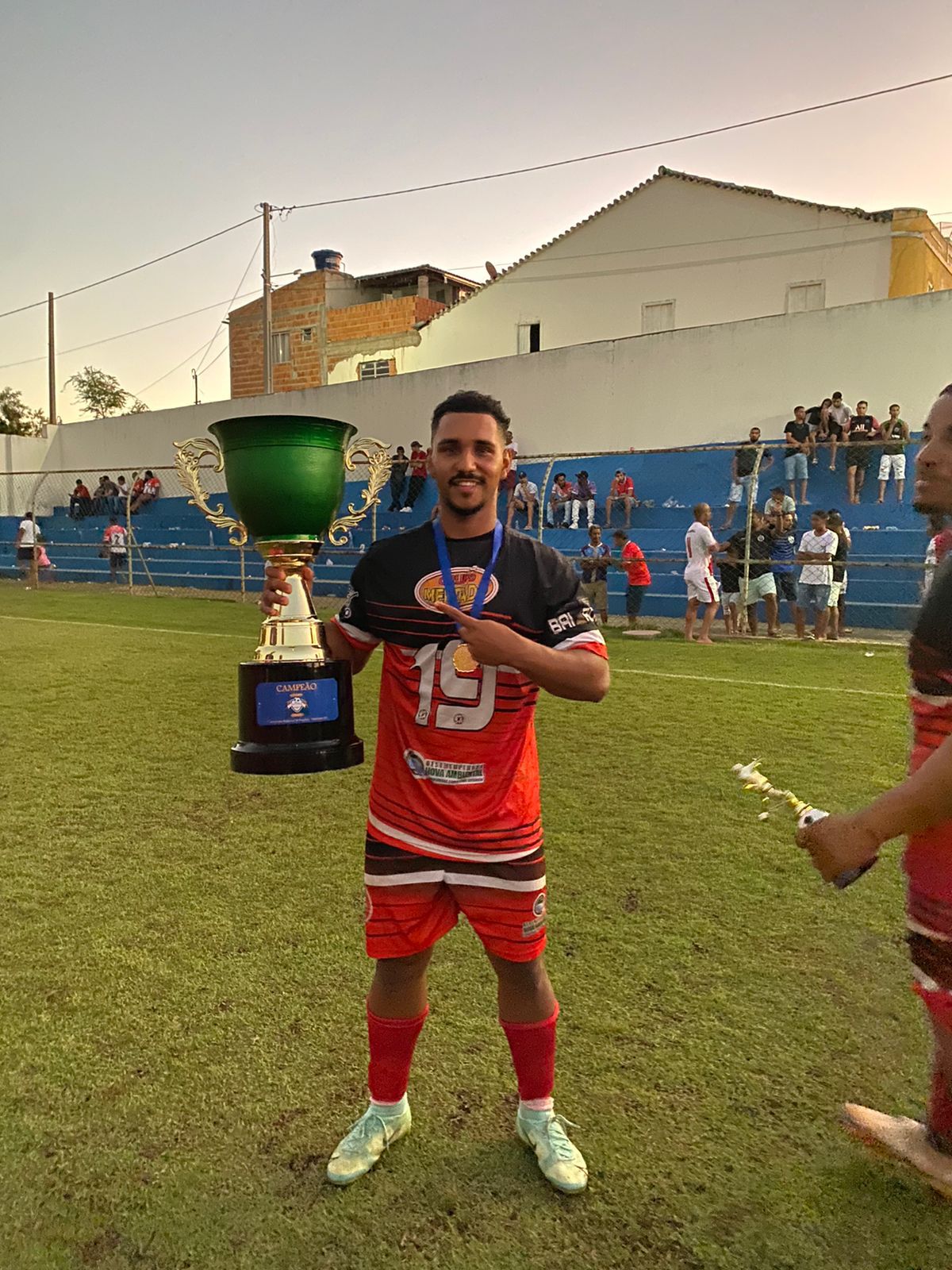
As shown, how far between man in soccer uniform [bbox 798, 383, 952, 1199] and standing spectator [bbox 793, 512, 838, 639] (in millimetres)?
11164

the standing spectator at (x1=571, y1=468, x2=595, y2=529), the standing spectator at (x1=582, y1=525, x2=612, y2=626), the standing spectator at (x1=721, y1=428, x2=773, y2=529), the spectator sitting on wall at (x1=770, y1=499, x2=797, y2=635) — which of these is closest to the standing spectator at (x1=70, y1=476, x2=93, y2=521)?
the standing spectator at (x1=571, y1=468, x2=595, y2=529)

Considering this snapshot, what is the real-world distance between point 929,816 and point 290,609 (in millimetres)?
1707

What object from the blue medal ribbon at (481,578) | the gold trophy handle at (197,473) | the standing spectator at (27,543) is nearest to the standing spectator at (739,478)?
the gold trophy handle at (197,473)

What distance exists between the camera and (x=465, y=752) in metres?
2.23

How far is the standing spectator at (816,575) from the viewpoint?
1269cm

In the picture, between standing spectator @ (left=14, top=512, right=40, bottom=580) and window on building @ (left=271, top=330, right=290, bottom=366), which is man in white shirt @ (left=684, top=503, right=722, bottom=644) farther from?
window on building @ (left=271, top=330, right=290, bottom=366)

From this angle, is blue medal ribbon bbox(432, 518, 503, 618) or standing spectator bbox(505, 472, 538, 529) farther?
standing spectator bbox(505, 472, 538, 529)

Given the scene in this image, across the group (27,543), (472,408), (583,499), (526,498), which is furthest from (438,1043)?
(27,543)

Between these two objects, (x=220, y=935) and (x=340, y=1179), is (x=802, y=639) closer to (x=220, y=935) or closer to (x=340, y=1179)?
(x=220, y=935)

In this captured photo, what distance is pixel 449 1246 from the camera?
2051 mm

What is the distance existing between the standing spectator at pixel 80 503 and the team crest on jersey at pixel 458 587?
84.2 ft

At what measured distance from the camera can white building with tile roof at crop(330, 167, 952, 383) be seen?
22750mm

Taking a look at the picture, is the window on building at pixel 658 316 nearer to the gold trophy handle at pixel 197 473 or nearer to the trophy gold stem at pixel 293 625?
the gold trophy handle at pixel 197 473

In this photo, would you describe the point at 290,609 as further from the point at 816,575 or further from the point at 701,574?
the point at 816,575
